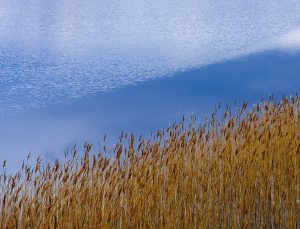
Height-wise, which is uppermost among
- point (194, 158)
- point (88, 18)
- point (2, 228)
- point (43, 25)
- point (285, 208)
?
point (88, 18)

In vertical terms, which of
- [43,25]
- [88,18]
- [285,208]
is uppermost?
[88,18]

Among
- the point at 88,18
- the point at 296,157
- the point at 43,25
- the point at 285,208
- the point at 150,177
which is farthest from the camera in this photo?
the point at 88,18

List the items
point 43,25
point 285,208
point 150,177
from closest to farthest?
1. point 150,177
2. point 285,208
3. point 43,25

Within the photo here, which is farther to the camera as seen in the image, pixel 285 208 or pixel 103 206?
→ pixel 285 208

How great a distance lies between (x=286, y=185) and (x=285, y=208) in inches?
12.3

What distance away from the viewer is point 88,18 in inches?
1282

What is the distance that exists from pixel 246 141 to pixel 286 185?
1.88ft

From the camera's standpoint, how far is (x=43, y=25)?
91.6ft

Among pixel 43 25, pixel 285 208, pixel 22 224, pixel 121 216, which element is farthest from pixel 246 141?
pixel 43 25

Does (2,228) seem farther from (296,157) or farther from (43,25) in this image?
(43,25)

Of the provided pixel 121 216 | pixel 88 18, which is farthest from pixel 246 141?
pixel 88 18

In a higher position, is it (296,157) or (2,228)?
(296,157)

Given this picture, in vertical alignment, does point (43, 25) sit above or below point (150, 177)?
above

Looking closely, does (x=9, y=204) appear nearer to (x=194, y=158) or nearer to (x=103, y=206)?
(x=103, y=206)
